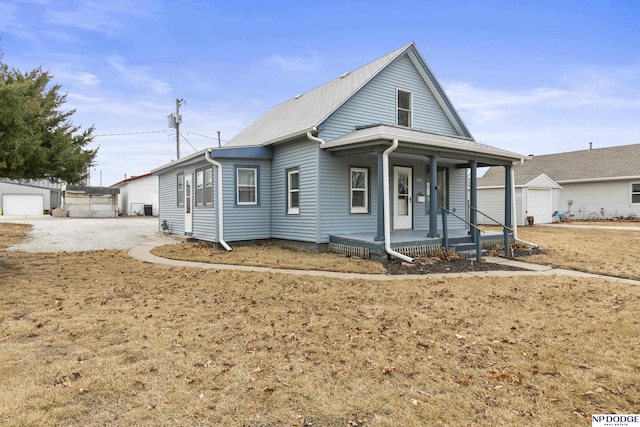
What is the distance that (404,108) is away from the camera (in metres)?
14.4

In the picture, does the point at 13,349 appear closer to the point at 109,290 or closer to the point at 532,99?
the point at 109,290

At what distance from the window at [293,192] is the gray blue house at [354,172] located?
0.11 ft

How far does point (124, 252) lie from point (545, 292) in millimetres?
11792

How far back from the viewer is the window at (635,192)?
87.2ft

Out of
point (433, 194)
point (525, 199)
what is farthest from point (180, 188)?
point (525, 199)

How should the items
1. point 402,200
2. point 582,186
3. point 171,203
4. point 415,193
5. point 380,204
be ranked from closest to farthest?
point 380,204 < point 402,200 < point 415,193 < point 171,203 < point 582,186

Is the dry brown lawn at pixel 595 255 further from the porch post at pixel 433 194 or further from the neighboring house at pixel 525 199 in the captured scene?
the neighboring house at pixel 525 199

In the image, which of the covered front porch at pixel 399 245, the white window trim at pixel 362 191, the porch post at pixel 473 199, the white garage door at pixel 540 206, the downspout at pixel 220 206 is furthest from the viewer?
the white garage door at pixel 540 206

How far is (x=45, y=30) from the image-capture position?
1280 centimetres

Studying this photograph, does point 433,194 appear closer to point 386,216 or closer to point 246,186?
point 386,216

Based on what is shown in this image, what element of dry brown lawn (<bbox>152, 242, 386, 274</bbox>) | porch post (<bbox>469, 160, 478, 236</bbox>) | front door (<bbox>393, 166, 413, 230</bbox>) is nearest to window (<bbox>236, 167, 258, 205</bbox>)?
dry brown lawn (<bbox>152, 242, 386, 274</bbox>)

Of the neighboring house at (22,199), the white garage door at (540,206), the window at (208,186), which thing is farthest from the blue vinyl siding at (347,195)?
the neighboring house at (22,199)

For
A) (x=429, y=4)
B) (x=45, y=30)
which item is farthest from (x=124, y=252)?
(x=429, y=4)

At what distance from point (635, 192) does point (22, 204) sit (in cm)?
5537
